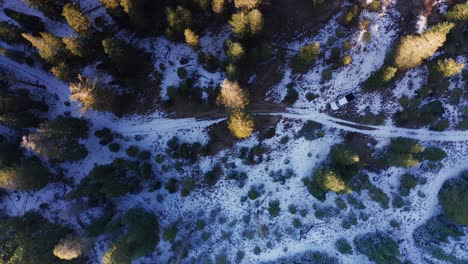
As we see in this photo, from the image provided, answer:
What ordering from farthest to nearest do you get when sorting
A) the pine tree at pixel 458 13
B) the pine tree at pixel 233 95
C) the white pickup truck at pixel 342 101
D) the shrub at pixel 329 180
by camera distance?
the white pickup truck at pixel 342 101
the pine tree at pixel 458 13
the shrub at pixel 329 180
the pine tree at pixel 233 95

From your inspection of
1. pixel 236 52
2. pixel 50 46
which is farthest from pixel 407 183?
pixel 50 46

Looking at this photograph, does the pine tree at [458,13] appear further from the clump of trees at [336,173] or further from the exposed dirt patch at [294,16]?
the clump of trees at [336,173]

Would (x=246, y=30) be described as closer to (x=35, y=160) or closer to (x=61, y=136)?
(x=61, y=136)

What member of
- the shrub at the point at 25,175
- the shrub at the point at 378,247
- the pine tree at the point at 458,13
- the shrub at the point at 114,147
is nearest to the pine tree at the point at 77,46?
the shrub at the point at 114,147

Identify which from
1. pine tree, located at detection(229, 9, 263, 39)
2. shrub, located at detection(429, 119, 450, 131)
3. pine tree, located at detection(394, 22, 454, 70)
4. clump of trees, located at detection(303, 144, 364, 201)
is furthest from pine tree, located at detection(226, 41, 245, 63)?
shrub, located at detection(429, 119, 450, 131)

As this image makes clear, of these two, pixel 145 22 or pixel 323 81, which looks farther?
pixel 323 81

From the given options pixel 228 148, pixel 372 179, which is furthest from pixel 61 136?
pixel 372 179

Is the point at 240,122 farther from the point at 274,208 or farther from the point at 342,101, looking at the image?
the point at 342,101
